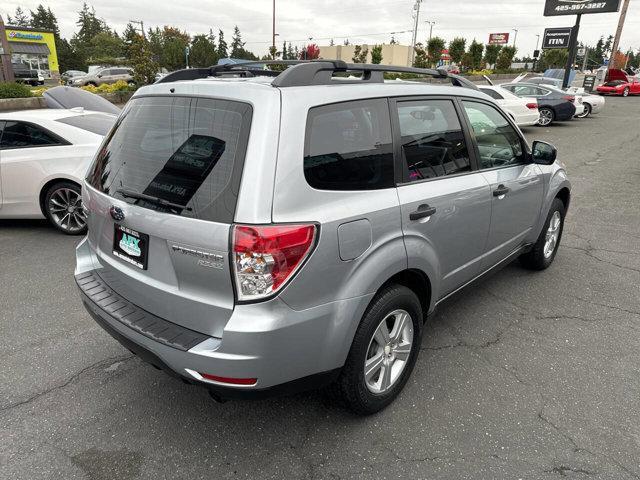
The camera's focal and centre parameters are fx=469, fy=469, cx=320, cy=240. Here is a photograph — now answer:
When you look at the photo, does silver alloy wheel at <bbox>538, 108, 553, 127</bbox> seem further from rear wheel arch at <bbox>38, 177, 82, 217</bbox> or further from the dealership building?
the dealership building

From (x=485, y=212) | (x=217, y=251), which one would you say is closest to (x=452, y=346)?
(x=485, y=212)

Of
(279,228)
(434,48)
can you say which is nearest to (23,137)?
(279,228)

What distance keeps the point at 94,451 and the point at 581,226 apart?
20.0 feet

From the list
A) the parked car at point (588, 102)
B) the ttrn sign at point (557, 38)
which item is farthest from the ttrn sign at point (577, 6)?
the parked car at point (588, 102)

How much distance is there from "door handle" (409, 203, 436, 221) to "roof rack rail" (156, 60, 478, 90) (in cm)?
77

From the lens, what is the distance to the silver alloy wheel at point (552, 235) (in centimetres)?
452

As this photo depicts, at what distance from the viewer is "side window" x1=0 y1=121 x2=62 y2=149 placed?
554 cm

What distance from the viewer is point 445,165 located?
9.65 feet

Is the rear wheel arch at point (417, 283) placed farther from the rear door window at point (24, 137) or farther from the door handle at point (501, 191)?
the rear door window at point (24, 137)

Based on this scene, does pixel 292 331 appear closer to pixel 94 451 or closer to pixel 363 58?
pixel 94 451

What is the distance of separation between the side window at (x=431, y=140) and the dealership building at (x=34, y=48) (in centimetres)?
4836

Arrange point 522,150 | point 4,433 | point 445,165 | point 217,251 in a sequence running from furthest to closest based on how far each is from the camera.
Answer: point 522,150 < point 445,165 < point 4,433 < point 217,251

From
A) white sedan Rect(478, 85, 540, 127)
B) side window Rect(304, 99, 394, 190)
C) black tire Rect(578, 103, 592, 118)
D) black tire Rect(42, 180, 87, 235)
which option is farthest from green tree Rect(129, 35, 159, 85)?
side window Rect(304, 99, 394, 190)

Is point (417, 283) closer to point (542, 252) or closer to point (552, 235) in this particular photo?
point (542, 252)
